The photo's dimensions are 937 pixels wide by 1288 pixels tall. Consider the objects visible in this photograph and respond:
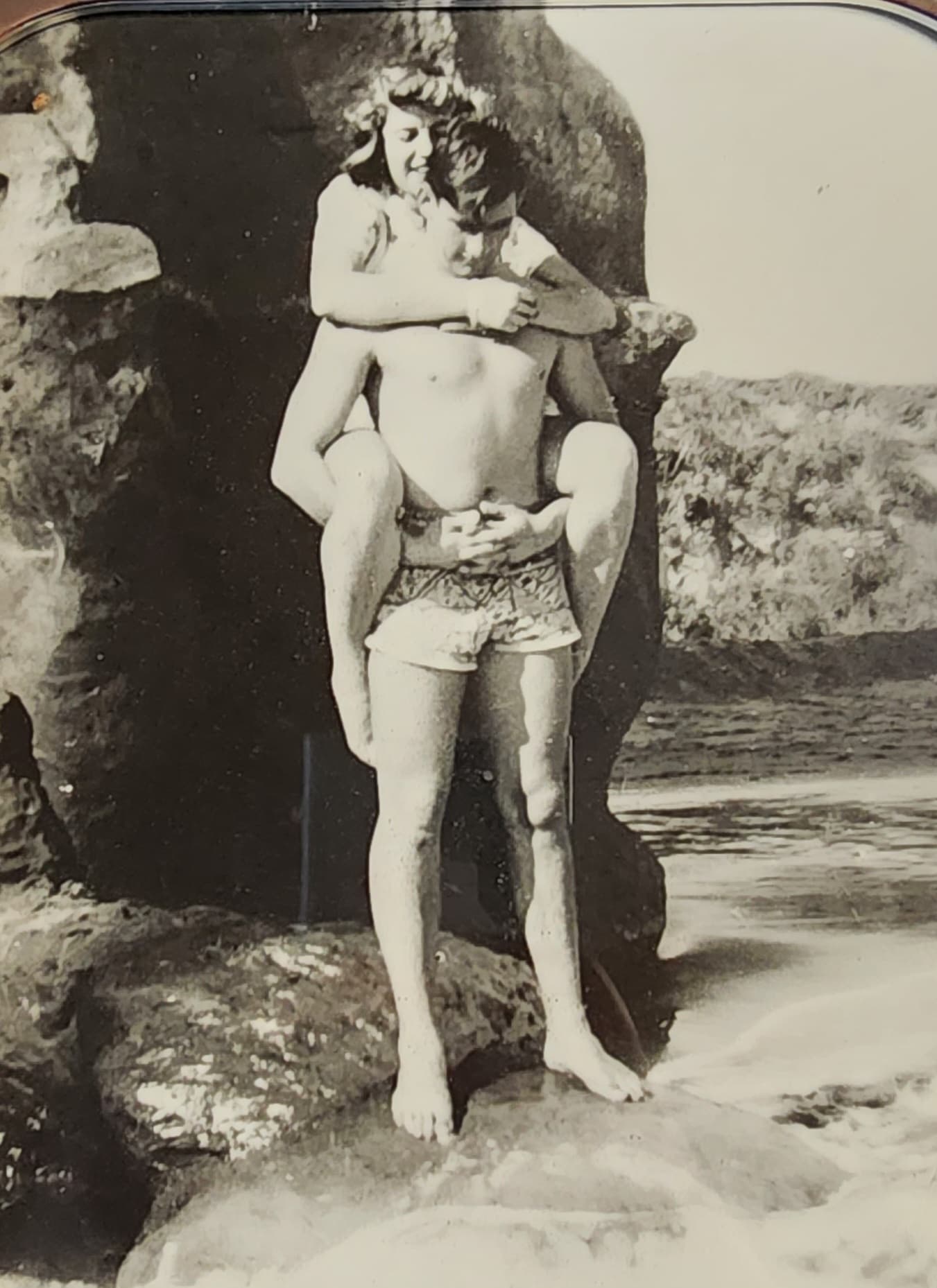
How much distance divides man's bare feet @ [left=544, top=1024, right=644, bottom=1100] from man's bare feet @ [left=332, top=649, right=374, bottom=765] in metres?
0.26

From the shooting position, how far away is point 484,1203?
86 centimetres

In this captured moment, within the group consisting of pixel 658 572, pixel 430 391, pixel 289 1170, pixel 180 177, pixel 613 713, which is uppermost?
pixel 180 177

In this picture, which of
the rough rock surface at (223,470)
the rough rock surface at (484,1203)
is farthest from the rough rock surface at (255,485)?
the rough rock surface at (484,1203)

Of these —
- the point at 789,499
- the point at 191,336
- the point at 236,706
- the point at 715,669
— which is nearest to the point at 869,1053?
the point at 715,669

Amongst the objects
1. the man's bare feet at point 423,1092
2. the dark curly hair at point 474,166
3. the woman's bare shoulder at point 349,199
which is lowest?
the man's bare feet at point 423,1092

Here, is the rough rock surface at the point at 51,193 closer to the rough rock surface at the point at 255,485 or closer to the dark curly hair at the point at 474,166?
the rough rock surface at the point at 255,485

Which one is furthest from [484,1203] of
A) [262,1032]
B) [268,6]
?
[268,6]

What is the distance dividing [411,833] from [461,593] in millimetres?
188

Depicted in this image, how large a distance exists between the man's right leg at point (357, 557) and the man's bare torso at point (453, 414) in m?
0.02

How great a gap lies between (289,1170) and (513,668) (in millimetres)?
415

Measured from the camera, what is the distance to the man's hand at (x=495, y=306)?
2.87 ft

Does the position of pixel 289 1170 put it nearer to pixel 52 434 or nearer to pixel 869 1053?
pixel 869 1053

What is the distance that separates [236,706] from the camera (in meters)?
0.90

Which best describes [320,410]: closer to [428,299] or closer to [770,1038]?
[428,299]
